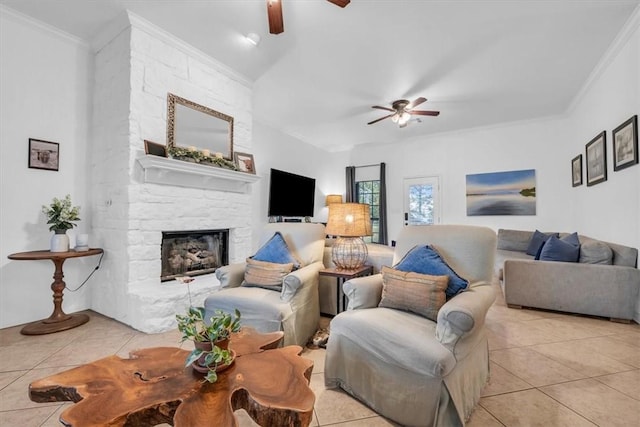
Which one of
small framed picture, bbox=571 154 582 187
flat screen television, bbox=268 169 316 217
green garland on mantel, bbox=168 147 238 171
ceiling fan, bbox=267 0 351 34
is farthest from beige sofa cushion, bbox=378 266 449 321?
small framed picture, bbox=571 154 582 187

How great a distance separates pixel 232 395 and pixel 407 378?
2.83 feet

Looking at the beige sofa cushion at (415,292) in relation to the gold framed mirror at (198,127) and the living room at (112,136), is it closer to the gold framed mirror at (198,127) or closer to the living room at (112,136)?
the living room at (112,136)

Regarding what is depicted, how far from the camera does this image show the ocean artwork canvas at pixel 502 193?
17.0 feet

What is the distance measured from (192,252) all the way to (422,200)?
4.81 metres

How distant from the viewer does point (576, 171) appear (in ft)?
14.6

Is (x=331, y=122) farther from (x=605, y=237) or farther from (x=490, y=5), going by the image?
(x=605, y=237)

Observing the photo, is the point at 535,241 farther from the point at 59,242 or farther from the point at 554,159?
the point at 59,242

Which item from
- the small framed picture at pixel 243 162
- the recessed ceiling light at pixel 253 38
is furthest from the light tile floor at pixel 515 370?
the recessed ceiling light at pixel 253 38

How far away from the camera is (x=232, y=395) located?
0.96 metres

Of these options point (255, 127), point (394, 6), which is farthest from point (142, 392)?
point (255, 127)

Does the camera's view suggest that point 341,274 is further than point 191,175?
No

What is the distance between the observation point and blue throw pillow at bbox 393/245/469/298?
1.68m

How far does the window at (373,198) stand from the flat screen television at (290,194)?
130 cm

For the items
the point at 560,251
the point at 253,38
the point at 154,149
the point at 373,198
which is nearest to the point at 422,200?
the point at 373,198
